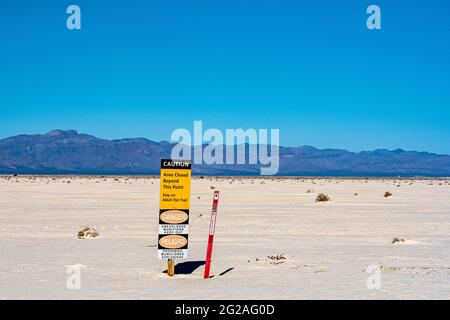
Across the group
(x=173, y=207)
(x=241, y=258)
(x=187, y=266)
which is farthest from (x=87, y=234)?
(x=173, y=207)

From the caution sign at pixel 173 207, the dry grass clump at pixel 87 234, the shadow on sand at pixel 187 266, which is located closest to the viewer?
the caution sign at pixel 173 207

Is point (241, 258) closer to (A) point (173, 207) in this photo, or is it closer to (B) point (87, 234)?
(A) point (173, 207)

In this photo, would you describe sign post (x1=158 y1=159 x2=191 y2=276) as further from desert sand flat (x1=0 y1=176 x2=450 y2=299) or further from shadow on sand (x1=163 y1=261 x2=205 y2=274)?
shadow on sand (x1=163 y1=261 x2=205 y2=274)

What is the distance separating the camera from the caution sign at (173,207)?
1163cm

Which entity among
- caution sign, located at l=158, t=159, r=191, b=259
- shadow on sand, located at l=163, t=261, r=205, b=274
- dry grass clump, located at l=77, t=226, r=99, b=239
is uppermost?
caution sign, located at l=158, t=159, r=191, b=259

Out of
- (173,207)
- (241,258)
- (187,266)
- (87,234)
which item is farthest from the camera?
(87,234)

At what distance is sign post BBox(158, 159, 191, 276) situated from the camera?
1163 centimetres

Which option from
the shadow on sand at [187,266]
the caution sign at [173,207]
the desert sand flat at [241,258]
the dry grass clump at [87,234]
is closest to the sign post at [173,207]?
the caution sign at [173,207]

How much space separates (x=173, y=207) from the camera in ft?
38.7

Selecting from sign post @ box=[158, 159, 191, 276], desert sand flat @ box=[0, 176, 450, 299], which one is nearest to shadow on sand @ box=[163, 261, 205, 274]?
desert sand flat @ box=[0, 176, 450, 299]

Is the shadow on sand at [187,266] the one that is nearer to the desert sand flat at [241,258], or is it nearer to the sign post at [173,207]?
the desert sand flat at [241,258]

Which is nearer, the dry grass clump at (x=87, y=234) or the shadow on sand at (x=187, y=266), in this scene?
the shadow on sand at (x=187, y=266)
